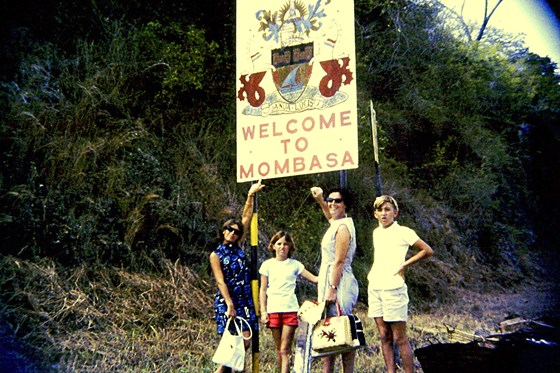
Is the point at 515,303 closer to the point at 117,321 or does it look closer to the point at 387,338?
the point at 117,321

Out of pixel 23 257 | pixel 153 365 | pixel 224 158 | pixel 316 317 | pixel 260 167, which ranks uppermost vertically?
pixel 224 158

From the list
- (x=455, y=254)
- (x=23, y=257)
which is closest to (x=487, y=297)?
(x=455, y=254)

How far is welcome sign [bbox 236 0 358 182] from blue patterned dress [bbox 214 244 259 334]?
0.71 m

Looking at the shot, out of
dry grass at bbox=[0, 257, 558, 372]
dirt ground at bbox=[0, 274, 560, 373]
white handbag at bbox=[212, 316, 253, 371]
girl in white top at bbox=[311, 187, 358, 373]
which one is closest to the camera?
girl in white top at bbox=[311, 187, 358, 373]

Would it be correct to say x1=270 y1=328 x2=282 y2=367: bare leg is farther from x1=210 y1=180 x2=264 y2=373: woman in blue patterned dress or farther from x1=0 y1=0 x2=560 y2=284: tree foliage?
x1=0 y1=0 x2=560 y2=284: tree foliage

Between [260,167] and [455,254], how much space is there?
7.57 m

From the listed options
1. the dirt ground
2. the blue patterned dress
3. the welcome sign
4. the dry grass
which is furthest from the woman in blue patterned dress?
the dirt ground

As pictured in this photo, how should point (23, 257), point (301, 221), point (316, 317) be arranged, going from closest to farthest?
point (316, 317), point (23, 257), point (301, 221)

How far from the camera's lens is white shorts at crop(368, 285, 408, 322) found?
5.14m

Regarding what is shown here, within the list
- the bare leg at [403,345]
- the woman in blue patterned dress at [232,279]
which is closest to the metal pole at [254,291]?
the woman in blue patterned dress at [232,279]

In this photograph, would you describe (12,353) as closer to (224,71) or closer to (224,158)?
(224,158)

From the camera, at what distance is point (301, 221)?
10.7m

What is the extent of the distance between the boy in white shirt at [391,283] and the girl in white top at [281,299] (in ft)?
2.63

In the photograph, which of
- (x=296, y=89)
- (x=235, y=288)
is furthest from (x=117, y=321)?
(x=296, y=89)
